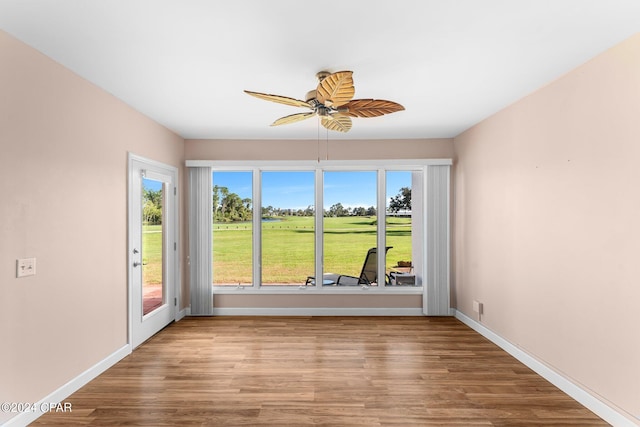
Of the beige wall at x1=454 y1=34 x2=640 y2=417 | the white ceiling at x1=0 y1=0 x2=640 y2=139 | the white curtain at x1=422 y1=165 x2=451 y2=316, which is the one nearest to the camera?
the white ceiling at x1=0 y1=0 x2=640 y2=139

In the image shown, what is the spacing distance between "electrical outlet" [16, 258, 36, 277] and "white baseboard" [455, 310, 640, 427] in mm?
3959

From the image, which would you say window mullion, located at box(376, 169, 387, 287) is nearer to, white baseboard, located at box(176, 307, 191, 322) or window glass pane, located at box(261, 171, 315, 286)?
window glass pane, located at box(261, 171, 315, 286)

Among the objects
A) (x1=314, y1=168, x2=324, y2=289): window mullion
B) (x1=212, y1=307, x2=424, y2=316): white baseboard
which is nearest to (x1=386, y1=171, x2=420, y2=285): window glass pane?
(x1=212, y1=307, x2=424, y2=316): white baseboard

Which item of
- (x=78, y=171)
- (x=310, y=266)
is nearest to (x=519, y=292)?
(x=310, y=266)

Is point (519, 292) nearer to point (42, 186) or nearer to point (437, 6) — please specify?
point (437, 6)

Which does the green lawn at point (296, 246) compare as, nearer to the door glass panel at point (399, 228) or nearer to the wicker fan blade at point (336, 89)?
the door glass panel at point (399, 228)

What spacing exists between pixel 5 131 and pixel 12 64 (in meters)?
0.43

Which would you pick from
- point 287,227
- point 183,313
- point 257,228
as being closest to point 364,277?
point 287,227

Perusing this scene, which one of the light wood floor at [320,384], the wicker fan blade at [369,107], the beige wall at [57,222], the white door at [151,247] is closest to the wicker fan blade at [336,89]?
the wicker fan blade at [369,107]

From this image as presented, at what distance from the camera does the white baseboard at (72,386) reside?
2.35m

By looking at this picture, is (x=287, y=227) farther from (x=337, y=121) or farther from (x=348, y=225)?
(x=337, y=121)

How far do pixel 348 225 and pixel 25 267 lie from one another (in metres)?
3.69

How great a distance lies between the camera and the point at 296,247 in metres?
5.23

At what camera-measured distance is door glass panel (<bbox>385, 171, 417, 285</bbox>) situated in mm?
5234
